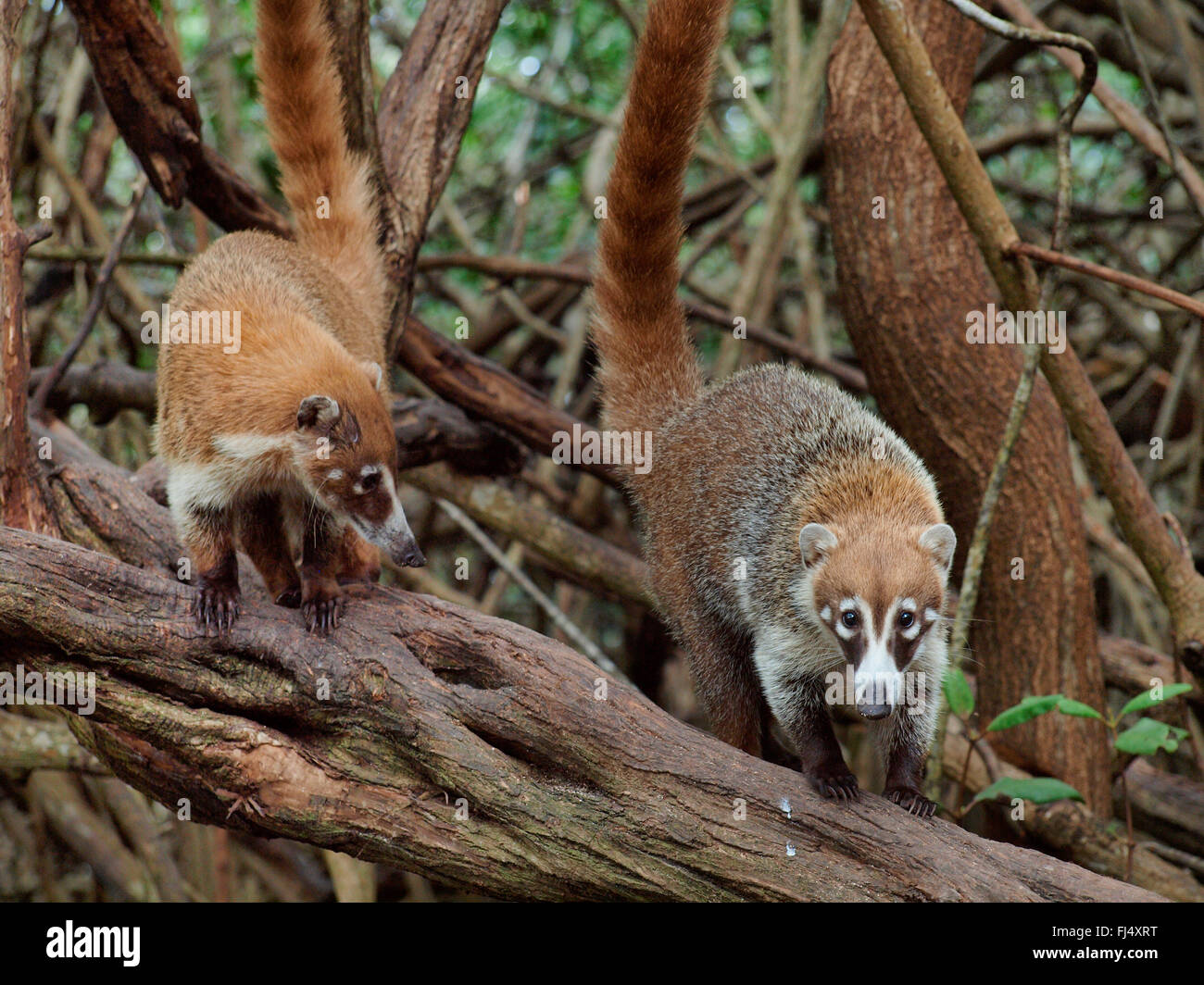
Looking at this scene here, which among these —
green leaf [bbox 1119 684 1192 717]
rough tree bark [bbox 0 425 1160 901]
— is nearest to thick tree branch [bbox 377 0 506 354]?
rough tree bark [bbox 0 425 1160 901]

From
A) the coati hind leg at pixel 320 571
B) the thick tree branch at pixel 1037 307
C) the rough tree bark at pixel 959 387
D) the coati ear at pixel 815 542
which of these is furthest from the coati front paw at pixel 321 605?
the rough tree bark at pixel 959 387

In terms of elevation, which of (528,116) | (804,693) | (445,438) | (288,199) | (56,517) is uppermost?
(528,116)

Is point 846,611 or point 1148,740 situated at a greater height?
point 846,611

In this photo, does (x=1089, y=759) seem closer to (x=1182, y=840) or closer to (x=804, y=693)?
(x=1182, y=840)

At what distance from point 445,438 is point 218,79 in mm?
3192

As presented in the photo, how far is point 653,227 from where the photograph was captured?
3814mm

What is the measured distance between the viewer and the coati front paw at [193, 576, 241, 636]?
280 centimetres

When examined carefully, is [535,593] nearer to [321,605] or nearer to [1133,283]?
[321,605]

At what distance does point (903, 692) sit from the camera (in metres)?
3.26

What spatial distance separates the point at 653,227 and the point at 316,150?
1242 mm

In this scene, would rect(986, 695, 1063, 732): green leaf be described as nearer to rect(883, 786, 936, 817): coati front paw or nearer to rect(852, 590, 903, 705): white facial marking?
rect(883, 786, 936, 817): coati front paw

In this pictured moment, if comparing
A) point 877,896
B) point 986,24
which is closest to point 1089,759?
point 877,896

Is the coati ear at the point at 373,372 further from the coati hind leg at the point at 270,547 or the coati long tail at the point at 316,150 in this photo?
the coati long tail at the point at 316,150

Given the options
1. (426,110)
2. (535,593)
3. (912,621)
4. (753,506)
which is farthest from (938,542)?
(426,110)
